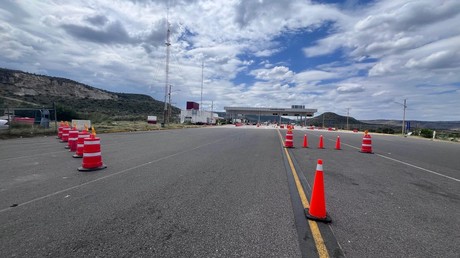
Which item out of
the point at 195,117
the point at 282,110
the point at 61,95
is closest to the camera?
the point at 195,117

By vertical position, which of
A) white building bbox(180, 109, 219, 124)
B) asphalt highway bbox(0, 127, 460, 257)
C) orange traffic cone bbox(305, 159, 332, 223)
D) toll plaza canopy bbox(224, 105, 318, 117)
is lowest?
asphalt highway bbox(0, 127, 460, 257)

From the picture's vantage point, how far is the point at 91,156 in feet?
27.4

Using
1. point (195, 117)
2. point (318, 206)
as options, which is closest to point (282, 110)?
point (195, 117)

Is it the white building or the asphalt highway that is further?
the white building

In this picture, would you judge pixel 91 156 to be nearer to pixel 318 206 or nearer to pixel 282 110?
pixel 318 206

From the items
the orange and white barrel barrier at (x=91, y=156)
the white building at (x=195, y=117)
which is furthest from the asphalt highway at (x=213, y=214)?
the white building at (x=195, y=117)

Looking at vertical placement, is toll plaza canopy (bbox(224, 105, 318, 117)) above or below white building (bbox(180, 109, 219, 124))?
above

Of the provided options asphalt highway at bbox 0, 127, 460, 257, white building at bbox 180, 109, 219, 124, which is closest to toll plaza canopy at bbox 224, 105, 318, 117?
white building at bbox 180, 109, 219, 124

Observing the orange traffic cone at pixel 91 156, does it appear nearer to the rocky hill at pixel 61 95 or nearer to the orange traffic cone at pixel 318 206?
the orange traffic cone at pixel 318 206

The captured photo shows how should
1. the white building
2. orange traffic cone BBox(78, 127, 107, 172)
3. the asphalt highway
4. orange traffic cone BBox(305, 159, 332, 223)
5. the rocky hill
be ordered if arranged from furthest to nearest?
1. the white building
2. the rocky hill
3. orange traffic cone BBox(78, 127, 107, 172)
4. orange traffic cone BBox(305, 159, 332, 223)
5. the asphalt highway

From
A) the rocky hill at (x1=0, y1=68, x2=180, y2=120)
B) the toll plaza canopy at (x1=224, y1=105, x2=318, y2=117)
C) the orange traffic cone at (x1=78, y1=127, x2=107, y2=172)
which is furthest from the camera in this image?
the toll plaza canopy at (x1=224, y1=105, x2=318, y2=117)

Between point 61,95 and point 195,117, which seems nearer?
point 195,117

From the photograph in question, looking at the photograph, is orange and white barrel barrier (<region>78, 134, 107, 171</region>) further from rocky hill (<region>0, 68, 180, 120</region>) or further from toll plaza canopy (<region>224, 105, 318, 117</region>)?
toll plaza canopy (<region>224, 105, 318, 117</region>)

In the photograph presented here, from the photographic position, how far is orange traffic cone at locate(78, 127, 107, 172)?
8.26 metres
